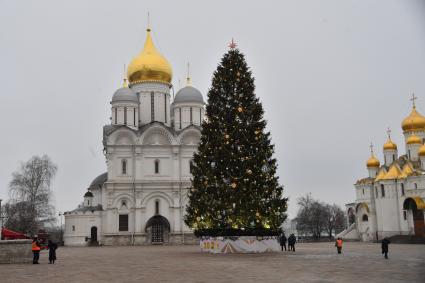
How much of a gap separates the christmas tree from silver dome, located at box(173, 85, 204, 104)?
27.3m

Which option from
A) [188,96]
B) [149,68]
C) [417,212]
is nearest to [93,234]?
[188,96]

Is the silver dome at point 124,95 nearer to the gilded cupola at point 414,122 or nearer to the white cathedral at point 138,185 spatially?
the white cathedral at point 138,185

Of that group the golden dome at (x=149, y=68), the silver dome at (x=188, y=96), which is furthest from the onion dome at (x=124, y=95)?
the silver dome at (x=188, y=96)

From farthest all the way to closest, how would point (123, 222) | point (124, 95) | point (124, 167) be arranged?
point (124, 95) → point (124, 167) → point (123, 222)

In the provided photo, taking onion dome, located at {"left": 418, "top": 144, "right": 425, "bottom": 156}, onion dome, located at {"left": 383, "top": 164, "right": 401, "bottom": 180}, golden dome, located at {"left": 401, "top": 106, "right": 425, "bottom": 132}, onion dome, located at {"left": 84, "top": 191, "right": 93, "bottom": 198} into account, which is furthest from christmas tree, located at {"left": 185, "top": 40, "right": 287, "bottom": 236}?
onion dome, located at {"left": 84, "top": 191, "right": 93, "bottom": 198}

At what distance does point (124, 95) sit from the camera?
55156 mm

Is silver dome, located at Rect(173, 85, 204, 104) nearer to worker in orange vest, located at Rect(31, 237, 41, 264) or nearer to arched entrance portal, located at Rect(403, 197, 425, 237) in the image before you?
arched entrance portal, located at Rect(403, 197, 425, 237)

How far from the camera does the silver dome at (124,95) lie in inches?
2167

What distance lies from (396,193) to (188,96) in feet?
75.5

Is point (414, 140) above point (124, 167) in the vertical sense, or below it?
above

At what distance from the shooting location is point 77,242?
5219cm

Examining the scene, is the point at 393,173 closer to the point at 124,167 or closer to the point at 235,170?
the point at 124,167

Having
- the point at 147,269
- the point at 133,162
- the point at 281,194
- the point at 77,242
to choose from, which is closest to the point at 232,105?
the point at 281,194

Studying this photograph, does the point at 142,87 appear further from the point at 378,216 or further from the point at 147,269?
the point at 147,269
